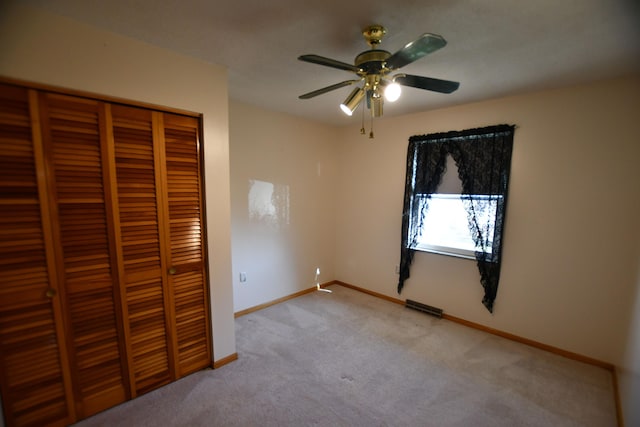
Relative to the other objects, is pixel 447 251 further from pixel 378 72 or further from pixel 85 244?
pixel 85 244

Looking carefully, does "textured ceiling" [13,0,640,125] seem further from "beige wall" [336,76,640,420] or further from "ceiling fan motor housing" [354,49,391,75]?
"beige wall" [336,76,640,420]

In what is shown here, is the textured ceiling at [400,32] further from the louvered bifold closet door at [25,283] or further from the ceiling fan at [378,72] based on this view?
the louvered bifold closet door at [25,283]

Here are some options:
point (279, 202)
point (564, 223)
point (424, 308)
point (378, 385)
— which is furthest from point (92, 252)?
point (564, 223)

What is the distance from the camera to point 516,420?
1802 mm

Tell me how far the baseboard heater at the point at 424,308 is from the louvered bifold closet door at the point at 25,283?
327 cm

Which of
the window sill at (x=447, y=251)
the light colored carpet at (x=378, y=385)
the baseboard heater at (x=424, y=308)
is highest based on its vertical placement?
the window sill at (x=447, y=251)

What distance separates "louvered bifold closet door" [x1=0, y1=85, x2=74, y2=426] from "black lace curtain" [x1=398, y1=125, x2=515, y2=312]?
331 cm

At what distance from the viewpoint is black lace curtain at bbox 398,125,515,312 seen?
2.73m

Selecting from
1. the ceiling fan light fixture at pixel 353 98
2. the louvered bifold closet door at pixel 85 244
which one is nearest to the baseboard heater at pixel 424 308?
the ceiling fan light fixture at pixel 353 98

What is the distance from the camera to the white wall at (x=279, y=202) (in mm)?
3143

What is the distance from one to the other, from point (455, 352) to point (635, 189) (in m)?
1.98

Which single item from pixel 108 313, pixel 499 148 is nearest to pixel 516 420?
pixel 499 148

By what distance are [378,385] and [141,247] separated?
6.67 ft

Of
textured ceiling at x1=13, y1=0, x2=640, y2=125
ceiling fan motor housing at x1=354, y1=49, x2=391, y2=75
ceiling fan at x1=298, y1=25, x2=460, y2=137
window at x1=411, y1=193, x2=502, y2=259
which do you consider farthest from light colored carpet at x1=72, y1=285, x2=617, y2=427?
textured ceiling at x1=13, y1=0, x2=640, y2=125
